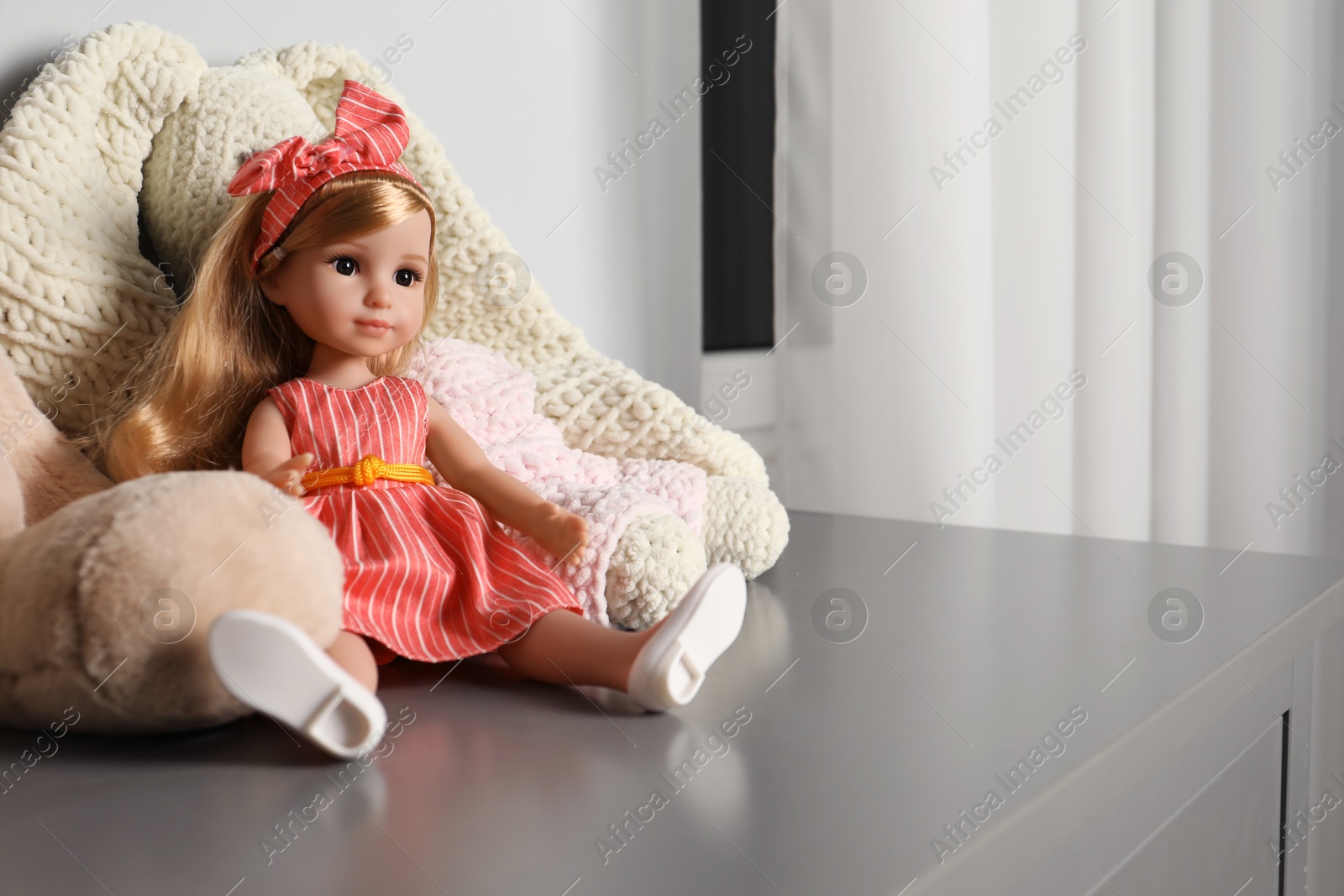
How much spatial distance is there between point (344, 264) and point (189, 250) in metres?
0.16

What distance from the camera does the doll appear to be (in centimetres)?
64

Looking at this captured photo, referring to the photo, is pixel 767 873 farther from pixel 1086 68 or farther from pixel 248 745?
pixel 1086 68

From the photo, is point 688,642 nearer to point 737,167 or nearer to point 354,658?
point 354,658

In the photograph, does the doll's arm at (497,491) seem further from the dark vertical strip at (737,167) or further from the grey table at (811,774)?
the dark vertical strip at (737,167)

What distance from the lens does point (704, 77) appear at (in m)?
1.55

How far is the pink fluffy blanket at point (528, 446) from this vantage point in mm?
779

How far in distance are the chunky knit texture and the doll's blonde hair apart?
0.17 feet

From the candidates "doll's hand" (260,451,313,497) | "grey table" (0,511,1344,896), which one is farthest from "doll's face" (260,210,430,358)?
"grey table" (0,511,1344,896)

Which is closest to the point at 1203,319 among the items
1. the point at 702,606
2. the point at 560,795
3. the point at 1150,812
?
→ the point at 1150,812

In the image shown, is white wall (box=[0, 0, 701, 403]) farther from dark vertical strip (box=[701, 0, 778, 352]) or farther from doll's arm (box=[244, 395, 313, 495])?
doll's arm (box=[244, 395, 313, 495])

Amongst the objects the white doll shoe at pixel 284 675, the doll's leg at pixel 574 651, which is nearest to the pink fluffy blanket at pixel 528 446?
the doll's leg at pixel 574 651

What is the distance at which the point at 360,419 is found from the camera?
27.8 inches

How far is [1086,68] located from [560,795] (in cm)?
117

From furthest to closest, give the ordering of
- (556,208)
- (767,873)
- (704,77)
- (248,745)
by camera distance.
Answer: (704,77)
(556,208)
(248,745)
(767,873)
